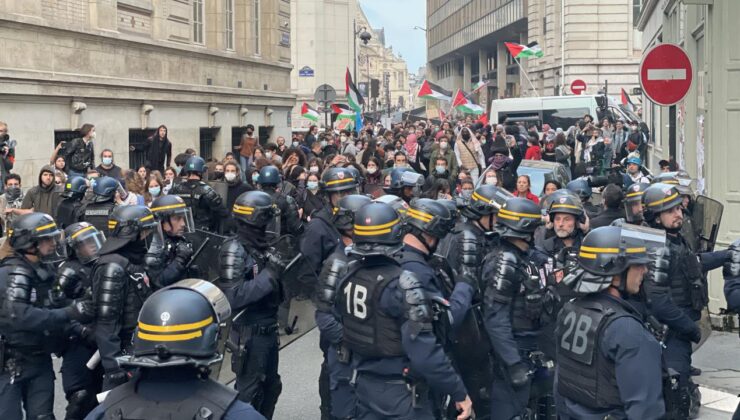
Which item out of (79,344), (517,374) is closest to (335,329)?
(517,374)

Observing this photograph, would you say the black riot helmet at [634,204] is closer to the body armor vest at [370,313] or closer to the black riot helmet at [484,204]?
the black riot helmet at [484,204]

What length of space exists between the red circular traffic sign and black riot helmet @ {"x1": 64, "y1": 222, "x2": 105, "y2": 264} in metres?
6.31

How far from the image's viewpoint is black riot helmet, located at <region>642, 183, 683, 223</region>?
25.7 ft

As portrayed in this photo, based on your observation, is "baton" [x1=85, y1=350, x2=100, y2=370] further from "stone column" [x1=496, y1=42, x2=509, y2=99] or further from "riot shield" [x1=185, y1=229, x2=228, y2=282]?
"stone column" [x1=496, y1=42, x2=509, y2=99]

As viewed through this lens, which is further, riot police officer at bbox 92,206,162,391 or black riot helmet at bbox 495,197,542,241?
black riot helmet at bbox 495,197,542,241

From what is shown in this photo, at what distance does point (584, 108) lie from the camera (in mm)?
32625

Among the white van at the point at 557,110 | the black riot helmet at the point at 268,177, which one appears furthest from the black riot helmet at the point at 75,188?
the white van at the point at 557,110

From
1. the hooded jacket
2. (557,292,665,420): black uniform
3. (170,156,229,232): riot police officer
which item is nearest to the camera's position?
(557,292,665,420): black uniform

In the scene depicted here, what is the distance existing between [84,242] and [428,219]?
2365 millimetres

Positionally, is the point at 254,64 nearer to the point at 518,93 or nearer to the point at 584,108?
the point at 584,108

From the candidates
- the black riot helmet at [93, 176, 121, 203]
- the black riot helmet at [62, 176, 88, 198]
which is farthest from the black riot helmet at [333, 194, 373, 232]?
the black riot helmet at [62, 176, 88, 198]

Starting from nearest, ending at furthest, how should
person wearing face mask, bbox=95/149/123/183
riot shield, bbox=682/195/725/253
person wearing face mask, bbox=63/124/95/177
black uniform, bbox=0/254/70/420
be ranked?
black uniform, bbox=0/254/70/420
riot shield, bbox=682/195/725/253
person wearing face mask, bbox=95/149/123/183
person wearing face mask, bbox=63/124/95/177

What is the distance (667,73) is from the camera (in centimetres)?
1128

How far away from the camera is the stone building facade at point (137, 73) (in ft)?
56.2
